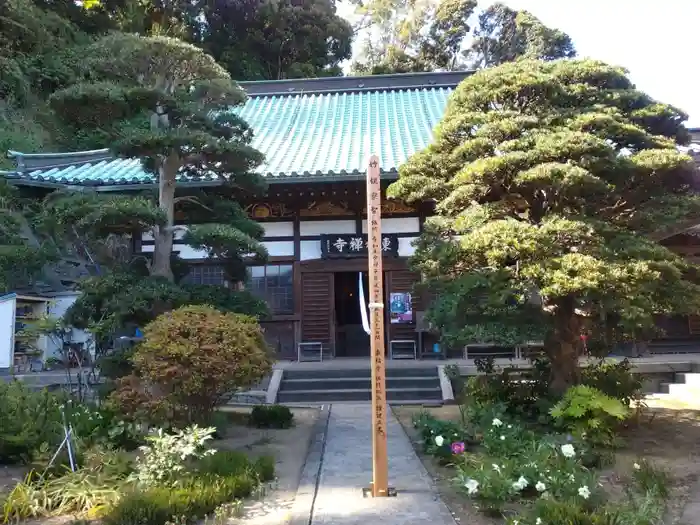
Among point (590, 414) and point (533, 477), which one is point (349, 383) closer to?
point (590, 414)

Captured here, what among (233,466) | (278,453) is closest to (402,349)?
(278,453)

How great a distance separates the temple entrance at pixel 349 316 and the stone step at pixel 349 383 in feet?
16.3

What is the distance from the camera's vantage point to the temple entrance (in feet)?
50.0

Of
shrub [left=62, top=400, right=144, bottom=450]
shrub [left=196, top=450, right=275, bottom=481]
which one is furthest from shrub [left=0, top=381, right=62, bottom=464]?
shrub [left=196, top=450, right=275, bottom=481]

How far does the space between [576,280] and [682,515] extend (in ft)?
7.20

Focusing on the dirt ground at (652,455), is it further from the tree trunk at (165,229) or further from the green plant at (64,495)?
the tree trunk at (165,229)

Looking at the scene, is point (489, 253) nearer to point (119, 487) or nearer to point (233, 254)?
point (233, 254)

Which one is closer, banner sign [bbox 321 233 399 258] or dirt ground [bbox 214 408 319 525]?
dirt ground [bbox 214 408 319 525]

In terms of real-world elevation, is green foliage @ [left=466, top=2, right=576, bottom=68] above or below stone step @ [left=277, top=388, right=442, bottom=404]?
above

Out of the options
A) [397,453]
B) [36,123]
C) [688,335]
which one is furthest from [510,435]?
[36,123]

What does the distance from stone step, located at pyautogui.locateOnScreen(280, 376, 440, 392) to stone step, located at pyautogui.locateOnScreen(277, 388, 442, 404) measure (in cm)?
15

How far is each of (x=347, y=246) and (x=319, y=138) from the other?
3.74 m

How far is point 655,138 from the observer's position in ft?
21.4

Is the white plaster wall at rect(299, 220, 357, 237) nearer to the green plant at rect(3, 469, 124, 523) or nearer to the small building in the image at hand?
the small building
